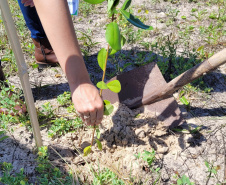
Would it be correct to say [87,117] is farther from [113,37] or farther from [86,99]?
[113,37]

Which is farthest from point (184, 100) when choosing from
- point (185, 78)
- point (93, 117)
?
point (93, 117)

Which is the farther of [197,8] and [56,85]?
[197,8]

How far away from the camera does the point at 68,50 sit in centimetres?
112

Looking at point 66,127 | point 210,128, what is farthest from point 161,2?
point 66,127

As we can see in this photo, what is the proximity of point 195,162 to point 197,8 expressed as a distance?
243 centimetres

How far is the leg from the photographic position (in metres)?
2.23

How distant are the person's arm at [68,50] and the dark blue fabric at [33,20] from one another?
4.00ft

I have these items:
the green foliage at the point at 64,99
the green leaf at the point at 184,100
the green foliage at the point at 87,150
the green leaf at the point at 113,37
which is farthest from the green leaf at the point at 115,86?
the green leaf at the point at 184,100

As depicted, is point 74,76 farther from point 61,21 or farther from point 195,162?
point 195,162

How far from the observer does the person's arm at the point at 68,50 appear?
3.55 feet

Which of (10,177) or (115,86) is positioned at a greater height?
(115,86)

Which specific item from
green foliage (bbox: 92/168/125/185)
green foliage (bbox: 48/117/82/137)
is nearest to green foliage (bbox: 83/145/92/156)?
green foliage (bbox: 92/168/125/185)

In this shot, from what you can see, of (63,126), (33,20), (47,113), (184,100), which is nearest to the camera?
(63,126)

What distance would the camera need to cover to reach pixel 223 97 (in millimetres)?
2137
